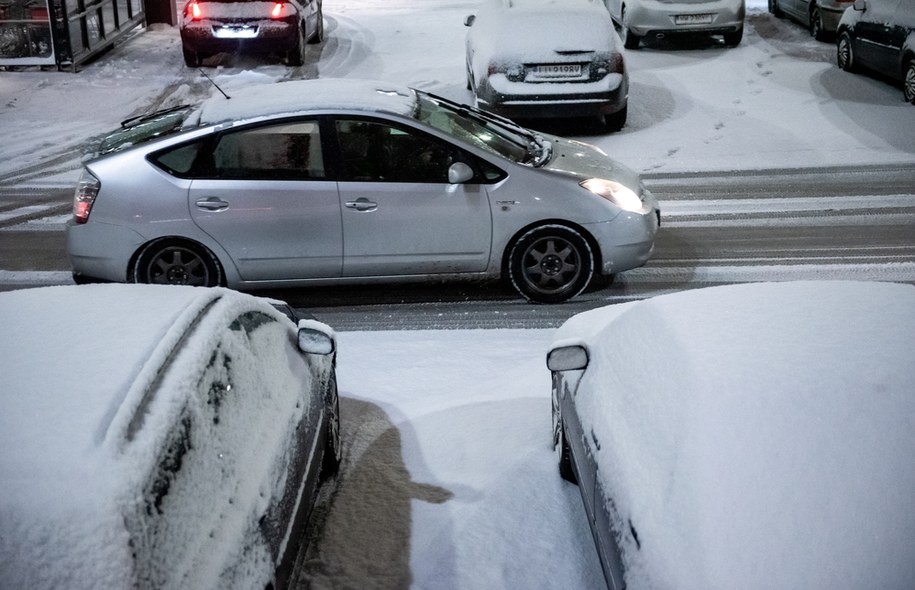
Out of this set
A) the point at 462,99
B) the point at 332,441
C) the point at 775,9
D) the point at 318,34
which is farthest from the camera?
the point at 775,9

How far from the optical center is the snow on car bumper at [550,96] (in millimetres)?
12562

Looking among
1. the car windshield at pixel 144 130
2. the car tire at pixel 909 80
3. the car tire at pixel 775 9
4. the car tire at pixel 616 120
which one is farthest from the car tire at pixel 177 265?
the car tire at pixel 775 9

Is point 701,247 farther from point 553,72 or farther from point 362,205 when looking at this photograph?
point 553,72

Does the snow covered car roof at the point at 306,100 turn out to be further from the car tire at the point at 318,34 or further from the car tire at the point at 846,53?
the car tire at the point at 318,34

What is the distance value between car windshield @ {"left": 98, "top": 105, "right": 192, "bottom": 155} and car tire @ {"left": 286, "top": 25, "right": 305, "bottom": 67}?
8.89 m

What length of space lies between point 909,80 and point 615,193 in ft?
25.0

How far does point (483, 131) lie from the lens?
8.35m

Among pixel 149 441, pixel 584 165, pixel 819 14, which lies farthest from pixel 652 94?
pixel 149 441

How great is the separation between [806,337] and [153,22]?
66.5ft

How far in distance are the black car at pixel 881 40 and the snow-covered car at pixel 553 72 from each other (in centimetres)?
384

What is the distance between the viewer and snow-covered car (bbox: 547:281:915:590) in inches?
122

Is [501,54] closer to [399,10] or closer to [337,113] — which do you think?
[337,113]

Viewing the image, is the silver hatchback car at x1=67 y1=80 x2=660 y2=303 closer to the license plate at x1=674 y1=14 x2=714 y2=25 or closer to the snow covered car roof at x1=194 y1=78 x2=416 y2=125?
the snow covered car roof at x1=194 y1=78 x2=416 y2=125

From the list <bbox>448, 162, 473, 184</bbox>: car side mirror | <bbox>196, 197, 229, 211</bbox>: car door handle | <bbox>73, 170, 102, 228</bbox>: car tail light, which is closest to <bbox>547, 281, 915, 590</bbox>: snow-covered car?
<bbox>448, 162, 473, 184</bbox>: car side mirror
